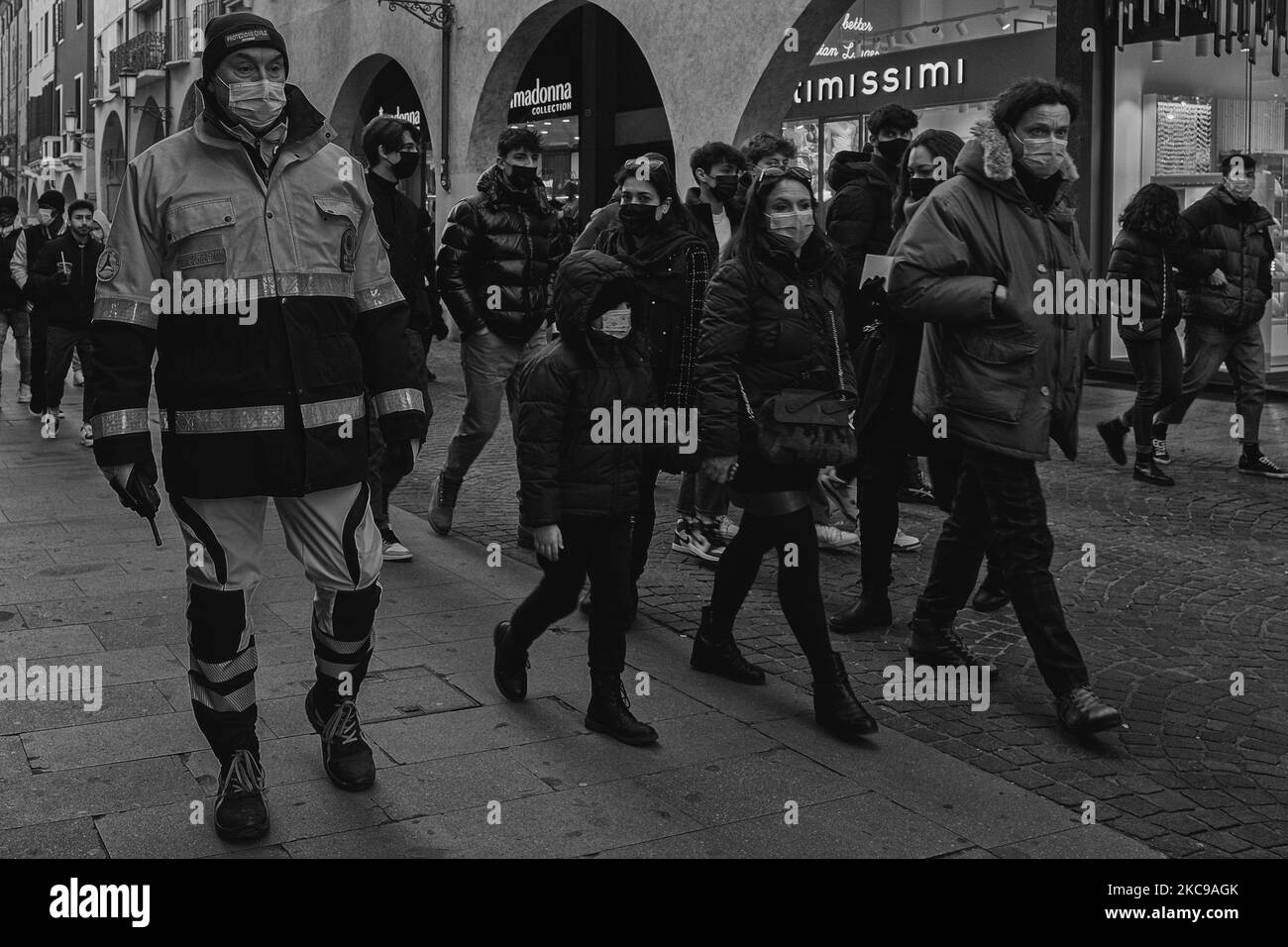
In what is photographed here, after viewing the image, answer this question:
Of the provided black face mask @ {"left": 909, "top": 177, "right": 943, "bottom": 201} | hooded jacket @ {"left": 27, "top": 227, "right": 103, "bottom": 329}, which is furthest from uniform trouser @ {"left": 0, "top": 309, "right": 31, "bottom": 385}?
black face mask @ {"left": 909, "top": 177, "right": 943, "bottom": 201}

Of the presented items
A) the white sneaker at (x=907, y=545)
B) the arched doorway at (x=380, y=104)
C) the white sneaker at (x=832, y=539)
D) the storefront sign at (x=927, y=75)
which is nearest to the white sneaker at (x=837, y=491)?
the white sneaker at (x=832, y=539)

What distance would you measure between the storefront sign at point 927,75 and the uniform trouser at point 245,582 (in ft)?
37.2

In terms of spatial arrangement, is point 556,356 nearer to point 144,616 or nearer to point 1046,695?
point 1046,695

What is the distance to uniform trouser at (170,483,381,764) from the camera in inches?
152

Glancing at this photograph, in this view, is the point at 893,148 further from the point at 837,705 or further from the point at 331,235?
the point at 331,235

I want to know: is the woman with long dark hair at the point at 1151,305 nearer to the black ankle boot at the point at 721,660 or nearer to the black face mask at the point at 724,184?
the black face mask at the point at 724,184

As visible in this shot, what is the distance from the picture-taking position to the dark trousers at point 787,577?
474 centimetres

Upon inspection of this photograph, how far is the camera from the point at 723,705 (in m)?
4.95

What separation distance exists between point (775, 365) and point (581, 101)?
635 inches

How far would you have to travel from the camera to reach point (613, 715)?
459cm

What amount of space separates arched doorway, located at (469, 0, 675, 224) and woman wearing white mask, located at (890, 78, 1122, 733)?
543 inches

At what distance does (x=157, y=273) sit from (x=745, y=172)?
11.0 feet

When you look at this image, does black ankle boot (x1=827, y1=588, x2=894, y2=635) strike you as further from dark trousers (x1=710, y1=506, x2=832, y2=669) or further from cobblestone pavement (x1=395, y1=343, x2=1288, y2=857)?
dark trousers (x1=710, y1=506, x2=832, y2=669)
